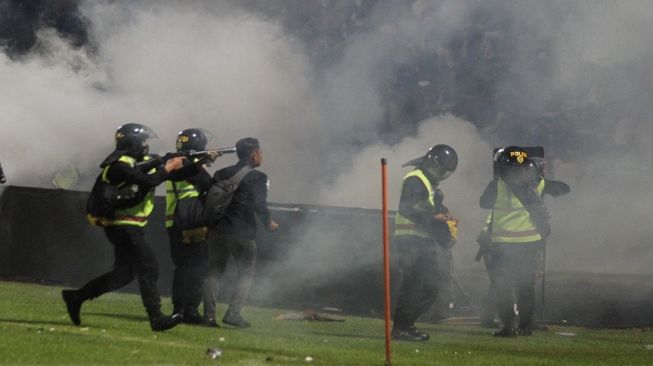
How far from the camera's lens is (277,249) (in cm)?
1547

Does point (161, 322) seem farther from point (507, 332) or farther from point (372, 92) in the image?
point (372, 92)

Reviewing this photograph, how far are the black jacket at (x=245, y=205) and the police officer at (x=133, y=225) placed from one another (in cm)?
119

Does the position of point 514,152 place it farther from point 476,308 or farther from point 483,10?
point 483,10

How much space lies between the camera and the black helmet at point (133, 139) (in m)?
11.3

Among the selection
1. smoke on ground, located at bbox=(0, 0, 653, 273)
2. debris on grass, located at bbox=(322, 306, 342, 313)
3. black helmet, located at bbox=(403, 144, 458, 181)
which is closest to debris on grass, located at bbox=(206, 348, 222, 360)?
black helmet, located at bbox=(403, 144, 458, 181)

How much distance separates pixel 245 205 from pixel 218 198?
0.33m

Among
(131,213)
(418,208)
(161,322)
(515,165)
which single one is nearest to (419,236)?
(418,208)

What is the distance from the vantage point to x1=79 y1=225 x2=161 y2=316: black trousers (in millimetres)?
11078

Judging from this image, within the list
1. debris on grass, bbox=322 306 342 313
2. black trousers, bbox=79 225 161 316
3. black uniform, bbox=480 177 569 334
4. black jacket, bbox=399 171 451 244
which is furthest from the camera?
debris on grass, bbox=322 306 342 313

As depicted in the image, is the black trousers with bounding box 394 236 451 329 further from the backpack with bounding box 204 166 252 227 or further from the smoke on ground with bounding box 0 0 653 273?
the smoke on ground with bounding box 0 0 653 273

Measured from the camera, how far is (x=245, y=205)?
12469 mm

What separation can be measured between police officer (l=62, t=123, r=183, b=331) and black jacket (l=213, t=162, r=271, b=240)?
119cm

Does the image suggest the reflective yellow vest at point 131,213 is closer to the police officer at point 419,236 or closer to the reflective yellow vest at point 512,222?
the police officer at point 419,236

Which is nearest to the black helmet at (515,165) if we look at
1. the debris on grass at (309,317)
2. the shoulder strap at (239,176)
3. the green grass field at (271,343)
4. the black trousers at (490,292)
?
the black trousers at (490,292)
